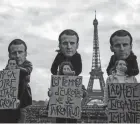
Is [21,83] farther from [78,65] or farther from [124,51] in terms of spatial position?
[124,51]

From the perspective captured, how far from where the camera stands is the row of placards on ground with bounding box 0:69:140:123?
1003cm

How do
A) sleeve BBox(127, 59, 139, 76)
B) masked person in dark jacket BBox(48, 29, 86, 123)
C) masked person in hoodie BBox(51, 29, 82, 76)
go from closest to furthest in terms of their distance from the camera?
sleeve BBox(127, 59, 139, 76), masked person in dark jacket BBox(48, 29, 86, 123), masked person in hoodie BBox(51, 29, 82, 76)

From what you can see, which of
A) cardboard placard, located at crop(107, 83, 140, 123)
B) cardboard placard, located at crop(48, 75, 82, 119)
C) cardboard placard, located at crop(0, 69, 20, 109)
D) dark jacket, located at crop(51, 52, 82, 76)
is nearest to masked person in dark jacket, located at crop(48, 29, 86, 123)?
dark jacket, located at crop(51, 52, 82, 76)

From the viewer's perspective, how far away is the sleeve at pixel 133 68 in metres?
11.1

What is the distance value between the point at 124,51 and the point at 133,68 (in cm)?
78

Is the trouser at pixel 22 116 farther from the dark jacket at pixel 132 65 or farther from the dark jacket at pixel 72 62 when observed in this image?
the dark jacket at pixel 132 65

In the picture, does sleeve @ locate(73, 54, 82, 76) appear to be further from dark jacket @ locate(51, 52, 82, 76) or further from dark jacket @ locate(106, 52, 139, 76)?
dark jacket @ locate(106, 52, 139, 76)

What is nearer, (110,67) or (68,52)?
(110,67)

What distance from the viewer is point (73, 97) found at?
1052 centimetres

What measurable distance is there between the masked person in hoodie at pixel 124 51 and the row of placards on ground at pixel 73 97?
3.48 feet

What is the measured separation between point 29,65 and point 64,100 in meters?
2.58

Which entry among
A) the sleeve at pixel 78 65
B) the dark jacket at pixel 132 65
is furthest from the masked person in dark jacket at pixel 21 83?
the dark jacket at pixel 132 65

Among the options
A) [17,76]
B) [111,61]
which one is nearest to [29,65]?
[17,76]

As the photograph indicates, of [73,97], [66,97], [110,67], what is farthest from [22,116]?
[110,67]
